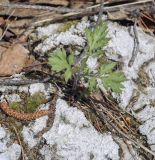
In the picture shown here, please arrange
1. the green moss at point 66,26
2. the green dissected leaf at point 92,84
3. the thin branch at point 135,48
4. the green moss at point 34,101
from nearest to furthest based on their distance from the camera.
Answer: the green dissected leaf at point 92,84, the green moss at point 34,101, the thin branch at point 135,48, the green moss at point 66,26

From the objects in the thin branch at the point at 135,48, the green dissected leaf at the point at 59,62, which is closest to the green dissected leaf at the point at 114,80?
the green dissected leaf at the point at 59,62

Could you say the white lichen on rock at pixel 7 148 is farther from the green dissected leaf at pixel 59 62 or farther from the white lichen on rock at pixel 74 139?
the green dissected leaf at pixel 59 62

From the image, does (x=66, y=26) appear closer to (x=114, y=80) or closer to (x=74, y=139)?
(x=114, y=80)

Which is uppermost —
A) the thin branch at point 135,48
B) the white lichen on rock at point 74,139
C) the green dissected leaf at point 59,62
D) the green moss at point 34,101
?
the green dissected leaf at point 59,62

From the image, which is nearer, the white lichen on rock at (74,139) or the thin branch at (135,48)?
the white lichen on rock at (74,139)

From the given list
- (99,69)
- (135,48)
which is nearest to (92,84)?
(99,69)

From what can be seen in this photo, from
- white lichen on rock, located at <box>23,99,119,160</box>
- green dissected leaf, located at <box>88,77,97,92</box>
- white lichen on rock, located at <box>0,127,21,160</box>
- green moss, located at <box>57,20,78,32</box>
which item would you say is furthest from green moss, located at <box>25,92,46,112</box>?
green moss, located at <box>57,20,78,32</box>

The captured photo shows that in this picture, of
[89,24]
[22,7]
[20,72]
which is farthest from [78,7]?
[20,72]

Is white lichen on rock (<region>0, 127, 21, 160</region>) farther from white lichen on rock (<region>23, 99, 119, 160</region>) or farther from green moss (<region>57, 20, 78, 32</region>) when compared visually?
green moss (<region>57, 20, 78, 32</region>)

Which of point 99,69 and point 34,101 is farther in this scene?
point 34,101
